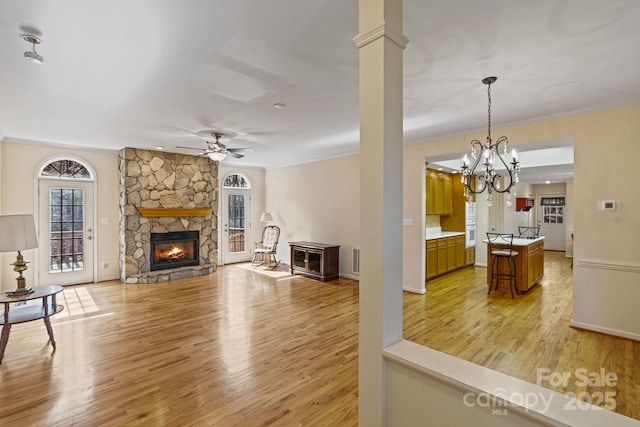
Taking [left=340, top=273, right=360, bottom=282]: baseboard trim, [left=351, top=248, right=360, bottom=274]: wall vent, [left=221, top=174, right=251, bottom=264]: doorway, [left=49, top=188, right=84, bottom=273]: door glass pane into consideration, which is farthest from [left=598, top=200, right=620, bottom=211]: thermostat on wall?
[left=49, top=188, right=84, bottom=273]: door glass pane

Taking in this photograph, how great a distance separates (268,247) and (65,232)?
430 centimetres

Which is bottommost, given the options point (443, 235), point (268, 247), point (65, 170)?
point (268, 247)

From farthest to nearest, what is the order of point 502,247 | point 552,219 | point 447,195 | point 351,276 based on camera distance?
1. point 552,219
2. point 447,195
3. point 351,276
4. point 502,247

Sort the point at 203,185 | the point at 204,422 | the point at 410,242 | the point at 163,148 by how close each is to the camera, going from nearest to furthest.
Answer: the point at 204,422 < the point at 410,242 < the point at 163,148 < the point at 203,185

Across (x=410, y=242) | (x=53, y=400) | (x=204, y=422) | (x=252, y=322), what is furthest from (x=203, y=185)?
(x=204, y=422)

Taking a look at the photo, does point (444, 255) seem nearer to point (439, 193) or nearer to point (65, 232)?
point (439, 193)

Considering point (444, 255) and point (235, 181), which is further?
point (235, 181)

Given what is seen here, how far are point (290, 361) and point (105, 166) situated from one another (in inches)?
231

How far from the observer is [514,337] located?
3.60 m

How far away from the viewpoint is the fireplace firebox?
674cm

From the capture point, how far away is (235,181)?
8.52 m

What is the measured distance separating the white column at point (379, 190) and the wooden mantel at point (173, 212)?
623 centimetres

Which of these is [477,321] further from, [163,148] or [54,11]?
Result: [163,148]

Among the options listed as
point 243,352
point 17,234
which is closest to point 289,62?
point 243,352
